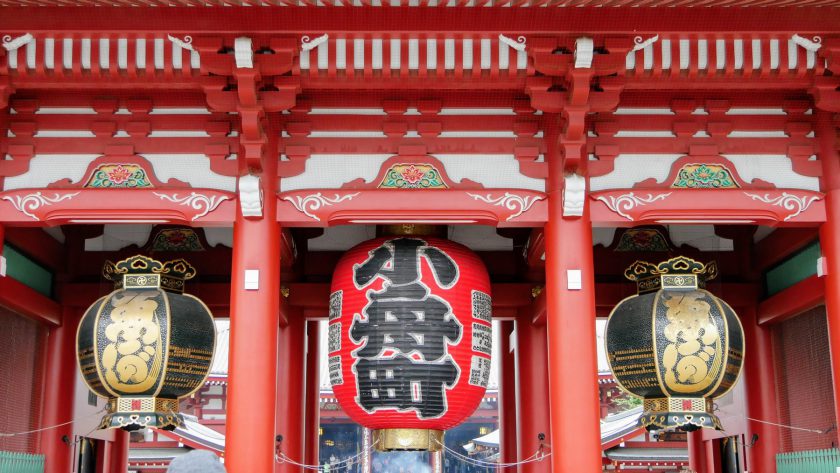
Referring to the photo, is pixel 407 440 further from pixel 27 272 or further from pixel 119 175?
pixel 27 272

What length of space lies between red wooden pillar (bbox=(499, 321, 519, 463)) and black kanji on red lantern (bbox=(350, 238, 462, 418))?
3.28m

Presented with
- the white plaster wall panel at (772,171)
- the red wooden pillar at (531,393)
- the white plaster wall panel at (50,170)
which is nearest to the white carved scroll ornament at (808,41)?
the white plaster wall panel at (772,171)

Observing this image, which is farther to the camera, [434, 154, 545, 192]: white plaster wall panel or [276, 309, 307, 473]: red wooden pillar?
[276, 309, 307, 473]: red wooden pillar

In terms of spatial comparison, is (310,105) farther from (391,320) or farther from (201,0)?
(391,320)

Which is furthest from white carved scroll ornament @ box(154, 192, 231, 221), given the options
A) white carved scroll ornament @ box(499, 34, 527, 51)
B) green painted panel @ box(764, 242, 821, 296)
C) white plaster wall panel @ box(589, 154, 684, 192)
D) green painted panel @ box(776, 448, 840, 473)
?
green painted panel @ box(776, 448, 840, 473)

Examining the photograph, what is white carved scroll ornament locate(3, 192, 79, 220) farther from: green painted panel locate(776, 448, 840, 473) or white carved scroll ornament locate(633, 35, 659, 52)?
green painted panel locate(776, 448, 840, 473)

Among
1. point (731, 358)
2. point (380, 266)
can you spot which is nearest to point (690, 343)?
point (731, 358)

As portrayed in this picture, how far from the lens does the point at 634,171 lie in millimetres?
7824

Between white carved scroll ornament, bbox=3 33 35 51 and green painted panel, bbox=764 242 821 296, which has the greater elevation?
white carved scroll ornament, bbox=3 33 35 51

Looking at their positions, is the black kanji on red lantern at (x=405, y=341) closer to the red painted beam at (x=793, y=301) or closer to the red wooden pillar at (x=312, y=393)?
the red wooden pillar at (x=312, y=393)

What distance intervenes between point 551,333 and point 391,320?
1.41m

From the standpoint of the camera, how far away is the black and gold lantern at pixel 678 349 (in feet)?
26.9

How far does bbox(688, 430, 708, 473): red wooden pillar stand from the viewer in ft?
37.2

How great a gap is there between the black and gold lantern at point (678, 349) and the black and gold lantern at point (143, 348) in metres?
3.88
